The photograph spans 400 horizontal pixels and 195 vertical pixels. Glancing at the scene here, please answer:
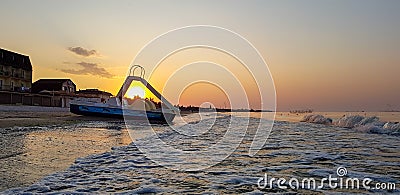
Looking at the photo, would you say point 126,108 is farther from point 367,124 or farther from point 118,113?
point 367,124

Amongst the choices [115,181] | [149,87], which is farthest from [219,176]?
[149,87]

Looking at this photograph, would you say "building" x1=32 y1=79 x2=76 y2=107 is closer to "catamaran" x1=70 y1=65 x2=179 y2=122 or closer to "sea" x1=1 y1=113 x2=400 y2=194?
"catamaran" x1=70 y1=65 x2=179 y2=122

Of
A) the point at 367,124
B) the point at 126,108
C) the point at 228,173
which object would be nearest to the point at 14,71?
the point at 126,108

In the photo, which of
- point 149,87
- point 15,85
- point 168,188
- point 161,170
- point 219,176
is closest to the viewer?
point 168,188

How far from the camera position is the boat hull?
96.5 feet

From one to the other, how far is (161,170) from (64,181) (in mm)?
1976

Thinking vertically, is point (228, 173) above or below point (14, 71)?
below

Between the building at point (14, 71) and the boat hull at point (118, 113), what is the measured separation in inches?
1197

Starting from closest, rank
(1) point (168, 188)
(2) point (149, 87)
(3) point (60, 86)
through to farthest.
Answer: (1) point (168, 188) → (2) point (149, 87) → (3) point (60, 86)

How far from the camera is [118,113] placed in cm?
2984

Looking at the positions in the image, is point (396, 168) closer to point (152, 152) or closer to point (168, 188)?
point (168, 188)

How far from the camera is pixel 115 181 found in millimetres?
5543

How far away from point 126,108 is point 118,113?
3.12 feet

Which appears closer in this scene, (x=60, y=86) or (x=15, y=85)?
(x=15, y=85)
